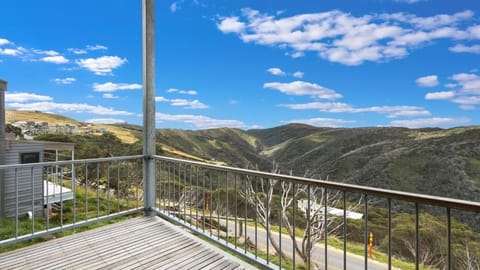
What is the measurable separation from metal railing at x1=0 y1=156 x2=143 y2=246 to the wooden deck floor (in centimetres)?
27

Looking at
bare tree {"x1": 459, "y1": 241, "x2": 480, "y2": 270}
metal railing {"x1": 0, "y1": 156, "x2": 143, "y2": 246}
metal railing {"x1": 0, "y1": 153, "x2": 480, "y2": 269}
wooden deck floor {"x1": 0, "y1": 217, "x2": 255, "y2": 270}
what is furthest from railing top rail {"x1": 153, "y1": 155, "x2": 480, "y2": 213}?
bare tree {"x1": 459, "y1": 241, "x2": 480, "y2": 270}

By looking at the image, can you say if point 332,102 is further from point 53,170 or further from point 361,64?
point 53,170

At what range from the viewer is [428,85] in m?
4.12

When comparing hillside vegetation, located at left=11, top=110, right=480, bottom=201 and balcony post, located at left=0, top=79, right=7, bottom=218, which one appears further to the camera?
balcony post, located at left=0, top=79, right=7, bottom=218

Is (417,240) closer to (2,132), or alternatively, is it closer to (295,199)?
(295,199)

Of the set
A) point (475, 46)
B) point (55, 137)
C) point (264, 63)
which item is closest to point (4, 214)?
point (55, 137)

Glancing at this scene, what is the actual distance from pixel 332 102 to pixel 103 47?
4.24m

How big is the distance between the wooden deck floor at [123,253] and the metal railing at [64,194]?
27 cm

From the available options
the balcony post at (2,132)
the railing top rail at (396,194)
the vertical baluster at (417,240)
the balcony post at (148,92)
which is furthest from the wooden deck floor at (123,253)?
the vertical baluster at (417,240)

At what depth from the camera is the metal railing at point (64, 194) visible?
3208 millimetres

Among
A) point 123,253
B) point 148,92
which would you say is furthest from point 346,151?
point 123,253

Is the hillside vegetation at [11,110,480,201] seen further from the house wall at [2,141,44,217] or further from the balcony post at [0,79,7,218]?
the house wall at [2,141,44,217]

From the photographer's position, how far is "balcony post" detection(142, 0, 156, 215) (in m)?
3.64

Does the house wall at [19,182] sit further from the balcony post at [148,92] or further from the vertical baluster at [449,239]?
the vertical baluster at [449,239]
